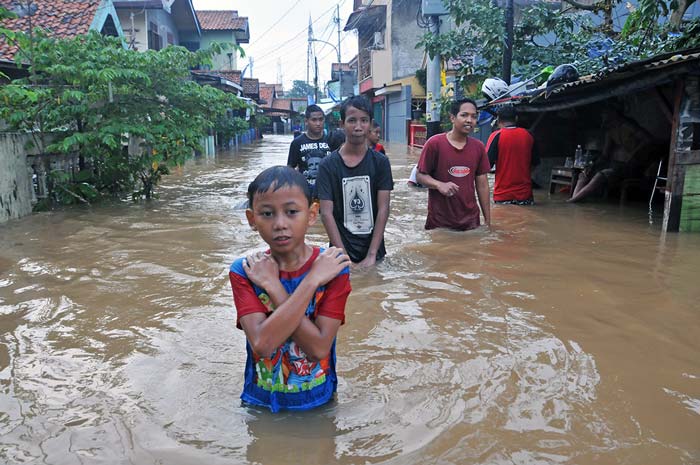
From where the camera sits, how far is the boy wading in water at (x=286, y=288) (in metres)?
2.25

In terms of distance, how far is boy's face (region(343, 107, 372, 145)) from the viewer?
4285 mm

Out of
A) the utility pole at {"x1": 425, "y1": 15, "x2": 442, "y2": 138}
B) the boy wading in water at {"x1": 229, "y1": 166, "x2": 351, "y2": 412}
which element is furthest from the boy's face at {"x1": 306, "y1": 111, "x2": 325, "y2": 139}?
the utility pole at {"x1": 425, "y1": 15, "x2": 442, "y2": 138}

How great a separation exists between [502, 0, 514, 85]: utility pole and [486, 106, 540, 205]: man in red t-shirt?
448cm

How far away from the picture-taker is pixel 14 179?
8.38m

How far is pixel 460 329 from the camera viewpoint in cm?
390

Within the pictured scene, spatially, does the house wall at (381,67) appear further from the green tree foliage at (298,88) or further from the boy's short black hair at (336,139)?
the green tree foliage at (298,88)

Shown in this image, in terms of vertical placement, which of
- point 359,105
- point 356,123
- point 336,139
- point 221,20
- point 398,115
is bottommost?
point 336,139

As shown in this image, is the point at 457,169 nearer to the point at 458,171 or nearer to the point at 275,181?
the point at 458,171

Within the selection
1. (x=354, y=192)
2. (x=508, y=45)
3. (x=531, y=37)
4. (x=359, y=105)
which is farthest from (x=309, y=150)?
(x=531, y=37)

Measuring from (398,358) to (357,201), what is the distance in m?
1.46

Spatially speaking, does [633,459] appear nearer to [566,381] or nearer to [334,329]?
[566,381]

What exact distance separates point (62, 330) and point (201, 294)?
1.11 metres

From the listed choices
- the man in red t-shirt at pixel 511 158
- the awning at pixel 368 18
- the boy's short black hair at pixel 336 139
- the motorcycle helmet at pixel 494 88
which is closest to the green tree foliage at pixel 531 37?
the motorcycle helmet at pixel 494 88

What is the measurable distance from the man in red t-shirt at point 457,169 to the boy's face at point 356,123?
130 centimetres
